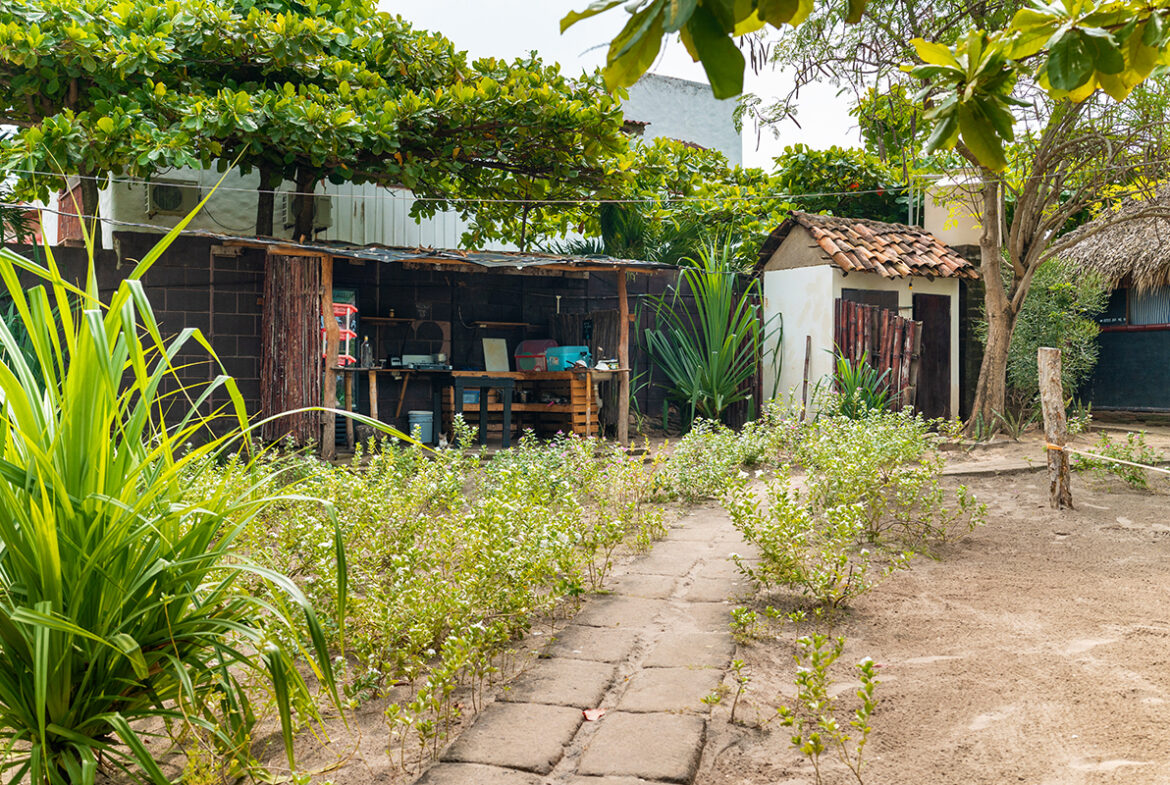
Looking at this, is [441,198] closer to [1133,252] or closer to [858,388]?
[858,388]

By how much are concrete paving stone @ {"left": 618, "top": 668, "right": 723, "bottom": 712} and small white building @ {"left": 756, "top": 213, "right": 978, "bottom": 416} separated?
7.15 meters

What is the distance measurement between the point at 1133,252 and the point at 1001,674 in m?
9.92

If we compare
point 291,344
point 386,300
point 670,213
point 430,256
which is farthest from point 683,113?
point 291,344

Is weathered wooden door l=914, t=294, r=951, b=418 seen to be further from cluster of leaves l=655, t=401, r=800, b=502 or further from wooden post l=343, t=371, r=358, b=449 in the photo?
wooden post l=343, t=371, r=358, b=449

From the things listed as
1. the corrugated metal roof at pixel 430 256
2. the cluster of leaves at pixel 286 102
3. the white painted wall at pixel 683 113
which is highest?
the white painted wall at pixel 683 113

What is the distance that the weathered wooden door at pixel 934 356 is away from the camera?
10961 millimetres

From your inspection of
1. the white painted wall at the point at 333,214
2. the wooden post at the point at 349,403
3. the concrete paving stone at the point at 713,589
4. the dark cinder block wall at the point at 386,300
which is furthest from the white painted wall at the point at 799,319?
the concrete paving stone at the point at 713,589

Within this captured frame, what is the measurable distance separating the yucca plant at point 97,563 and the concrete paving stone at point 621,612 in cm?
154

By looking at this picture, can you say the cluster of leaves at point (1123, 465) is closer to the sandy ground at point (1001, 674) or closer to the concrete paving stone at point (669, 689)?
the sandy ground at point (1001, 674)

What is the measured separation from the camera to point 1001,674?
3016mm

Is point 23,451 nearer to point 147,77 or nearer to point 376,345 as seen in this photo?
point 147,77

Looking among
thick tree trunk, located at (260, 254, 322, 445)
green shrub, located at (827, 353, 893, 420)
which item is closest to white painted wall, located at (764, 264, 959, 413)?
green shrub, located at (827, 353, 893, 420)

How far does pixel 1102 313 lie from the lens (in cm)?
1243

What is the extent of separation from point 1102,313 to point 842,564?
10955 mm
